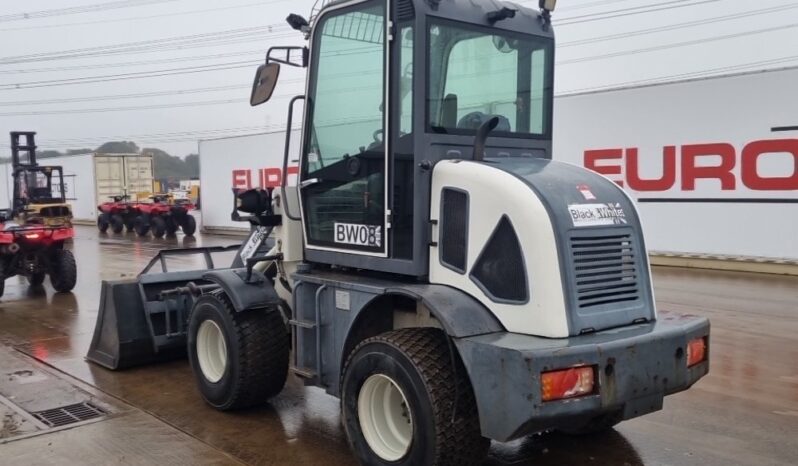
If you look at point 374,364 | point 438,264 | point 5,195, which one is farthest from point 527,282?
point 5,195

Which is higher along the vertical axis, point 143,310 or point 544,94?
point 544,94

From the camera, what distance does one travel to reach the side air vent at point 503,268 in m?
3.84

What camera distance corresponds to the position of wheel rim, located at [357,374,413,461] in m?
4.16

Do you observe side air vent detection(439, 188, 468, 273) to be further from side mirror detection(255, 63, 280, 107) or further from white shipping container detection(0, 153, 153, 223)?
white shipping container detection(0, 153, 153, 223)

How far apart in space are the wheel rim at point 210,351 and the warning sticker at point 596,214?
304 centimetres

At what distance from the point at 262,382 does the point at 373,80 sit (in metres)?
2.33

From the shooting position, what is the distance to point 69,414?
5.61 m

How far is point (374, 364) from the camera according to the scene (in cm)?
408

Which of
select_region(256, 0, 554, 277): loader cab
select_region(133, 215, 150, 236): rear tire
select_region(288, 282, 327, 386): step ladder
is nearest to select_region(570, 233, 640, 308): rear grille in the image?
select_region(256, 0, 554, 277): loader cab

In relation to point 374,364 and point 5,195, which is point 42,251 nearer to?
point 374,364

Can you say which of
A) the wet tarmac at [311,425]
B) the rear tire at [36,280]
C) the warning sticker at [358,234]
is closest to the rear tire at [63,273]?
the rear tire at [36,280]

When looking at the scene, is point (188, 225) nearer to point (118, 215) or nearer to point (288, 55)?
point (118, 215)

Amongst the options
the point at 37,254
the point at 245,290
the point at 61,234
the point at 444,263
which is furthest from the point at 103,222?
the point at 444,263

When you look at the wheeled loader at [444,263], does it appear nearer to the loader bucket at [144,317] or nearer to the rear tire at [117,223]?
the loader bucket at [144,317]
